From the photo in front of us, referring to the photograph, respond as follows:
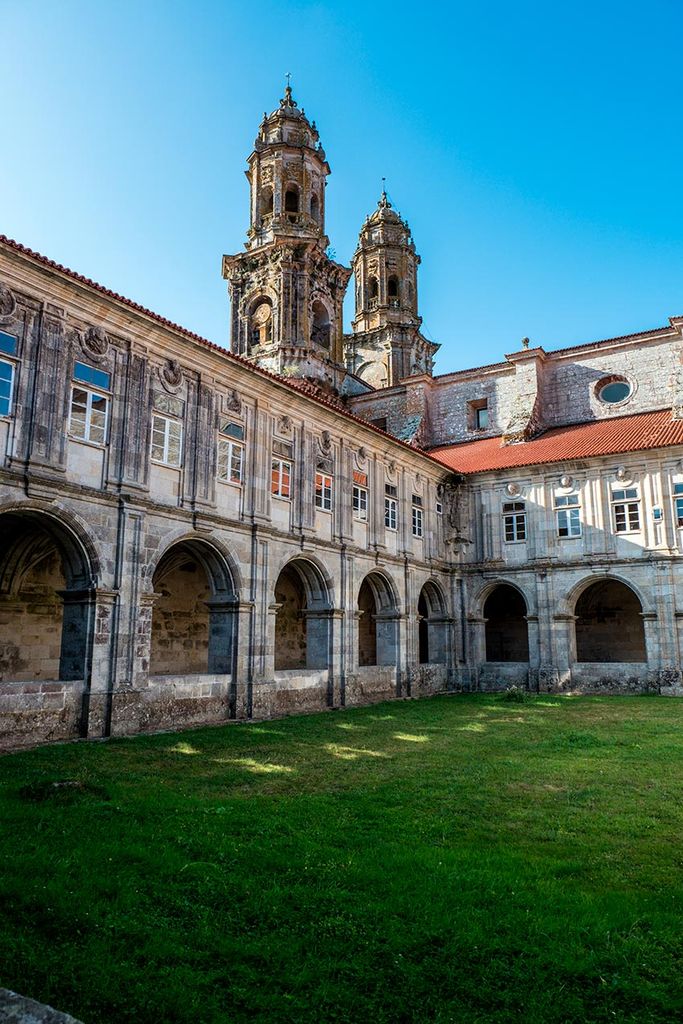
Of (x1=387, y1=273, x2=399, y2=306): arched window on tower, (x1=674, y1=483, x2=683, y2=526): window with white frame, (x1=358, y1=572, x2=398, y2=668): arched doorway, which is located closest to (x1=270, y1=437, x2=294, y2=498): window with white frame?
(x1=358, y1=572, x2=398, y2=668): arched doorway

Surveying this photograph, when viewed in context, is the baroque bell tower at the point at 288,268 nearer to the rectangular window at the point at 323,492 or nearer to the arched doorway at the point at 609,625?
the rectangular window at the point at 323,492

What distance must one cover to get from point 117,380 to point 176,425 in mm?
1732

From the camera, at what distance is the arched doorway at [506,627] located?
30.2 m

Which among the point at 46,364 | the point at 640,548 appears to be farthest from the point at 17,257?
the point at 640,548

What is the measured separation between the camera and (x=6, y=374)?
12.7 meters

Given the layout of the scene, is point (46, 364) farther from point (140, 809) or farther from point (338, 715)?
point (338, 715)

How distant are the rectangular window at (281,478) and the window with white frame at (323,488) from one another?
122cm

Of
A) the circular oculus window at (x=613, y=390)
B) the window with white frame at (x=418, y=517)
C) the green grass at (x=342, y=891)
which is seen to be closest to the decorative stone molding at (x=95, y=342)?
the green grass at (x=342, y=891)

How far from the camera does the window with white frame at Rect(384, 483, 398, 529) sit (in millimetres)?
23242

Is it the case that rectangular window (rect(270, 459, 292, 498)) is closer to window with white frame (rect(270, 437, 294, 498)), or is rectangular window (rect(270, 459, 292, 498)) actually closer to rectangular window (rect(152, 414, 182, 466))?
window with white frame (rect(270, 437, 294, 498))

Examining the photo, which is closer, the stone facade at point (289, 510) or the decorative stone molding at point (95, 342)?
the stone facade at point (289, 510)

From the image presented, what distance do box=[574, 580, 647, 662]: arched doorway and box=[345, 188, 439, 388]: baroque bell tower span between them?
937 inches

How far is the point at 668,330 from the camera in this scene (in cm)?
2919

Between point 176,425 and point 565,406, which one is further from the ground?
point 565,406
